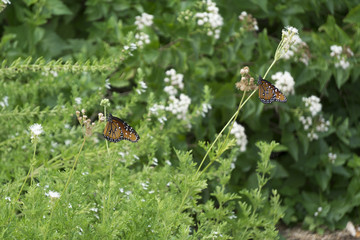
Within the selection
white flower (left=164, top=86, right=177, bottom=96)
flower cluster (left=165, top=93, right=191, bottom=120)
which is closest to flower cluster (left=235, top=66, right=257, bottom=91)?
flower cluster (left=165, top=93, right=191, bottom=120)

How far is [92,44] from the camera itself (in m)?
3.44

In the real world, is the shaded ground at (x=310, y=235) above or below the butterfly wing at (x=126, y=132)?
below

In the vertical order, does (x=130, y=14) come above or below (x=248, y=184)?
above

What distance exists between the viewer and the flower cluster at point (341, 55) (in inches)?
117

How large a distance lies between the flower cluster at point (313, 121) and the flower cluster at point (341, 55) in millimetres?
219

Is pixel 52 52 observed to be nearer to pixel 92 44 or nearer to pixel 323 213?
pixel 92 44

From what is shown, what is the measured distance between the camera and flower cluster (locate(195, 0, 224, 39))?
288 cm

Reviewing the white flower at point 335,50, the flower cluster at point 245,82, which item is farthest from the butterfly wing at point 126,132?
the white flower at point 335,50

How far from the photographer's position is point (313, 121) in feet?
10.4

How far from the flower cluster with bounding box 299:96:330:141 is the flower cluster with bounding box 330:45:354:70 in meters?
0.22

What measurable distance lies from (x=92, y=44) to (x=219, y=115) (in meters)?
0.90

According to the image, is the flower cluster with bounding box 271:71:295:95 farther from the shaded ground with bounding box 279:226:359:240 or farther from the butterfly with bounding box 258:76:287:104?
the butterfly with bounding box 258:76:287:104

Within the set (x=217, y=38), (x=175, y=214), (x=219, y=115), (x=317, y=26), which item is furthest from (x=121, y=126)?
(x=317, y=26)

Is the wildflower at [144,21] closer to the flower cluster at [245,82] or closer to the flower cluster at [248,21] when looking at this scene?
the flower cluster at [248,21]
